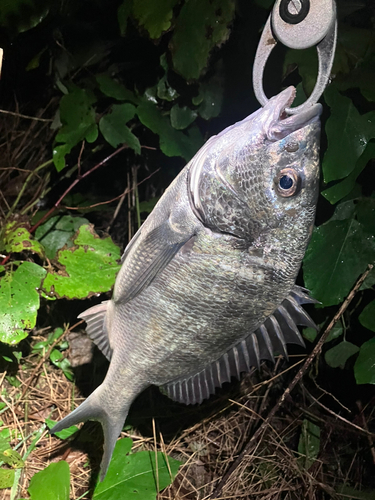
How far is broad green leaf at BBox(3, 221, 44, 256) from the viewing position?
5.12ft

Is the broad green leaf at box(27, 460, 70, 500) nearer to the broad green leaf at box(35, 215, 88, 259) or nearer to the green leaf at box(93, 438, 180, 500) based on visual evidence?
the green leaf at box(93, 438, 180, 500)

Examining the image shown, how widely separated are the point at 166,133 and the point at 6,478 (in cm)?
154

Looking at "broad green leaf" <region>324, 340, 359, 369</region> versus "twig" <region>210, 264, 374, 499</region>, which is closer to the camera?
"twig" <region>210, 264, 374, 499</region>

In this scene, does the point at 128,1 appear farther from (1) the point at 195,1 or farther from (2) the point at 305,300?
(2) the point at 305,300

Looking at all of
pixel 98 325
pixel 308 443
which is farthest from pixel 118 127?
pixel 308 443

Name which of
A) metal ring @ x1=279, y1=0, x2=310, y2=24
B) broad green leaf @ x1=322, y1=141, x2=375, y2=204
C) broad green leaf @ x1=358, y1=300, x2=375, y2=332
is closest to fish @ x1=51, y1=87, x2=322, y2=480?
metal ring @ x1=279, y1=0, x2=310, y2=24

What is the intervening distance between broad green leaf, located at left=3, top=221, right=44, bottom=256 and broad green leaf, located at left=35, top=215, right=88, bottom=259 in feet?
0.38

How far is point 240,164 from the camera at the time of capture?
991 millimetres

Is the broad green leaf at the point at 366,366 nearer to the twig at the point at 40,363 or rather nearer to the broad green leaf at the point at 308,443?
the broad green leaf at the point at 308,443

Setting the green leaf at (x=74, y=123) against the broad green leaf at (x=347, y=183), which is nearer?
the broad green leaf at (x=347, y=183)

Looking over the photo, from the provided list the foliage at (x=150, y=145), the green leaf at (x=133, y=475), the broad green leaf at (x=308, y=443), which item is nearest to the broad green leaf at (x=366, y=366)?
the foliage at (x=150, y=145)

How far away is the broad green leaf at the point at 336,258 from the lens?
145cm

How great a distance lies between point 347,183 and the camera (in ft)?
4.42

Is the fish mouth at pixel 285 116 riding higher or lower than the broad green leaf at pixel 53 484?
higher
